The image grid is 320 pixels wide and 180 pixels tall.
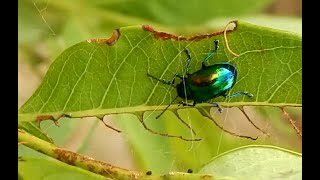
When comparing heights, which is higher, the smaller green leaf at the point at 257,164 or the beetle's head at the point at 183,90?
the beetle's head at the point at 183,90

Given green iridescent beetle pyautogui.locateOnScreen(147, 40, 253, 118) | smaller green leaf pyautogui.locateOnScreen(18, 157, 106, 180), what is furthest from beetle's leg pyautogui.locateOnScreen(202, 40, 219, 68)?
smaller green leaf pyautogui.locateOnScreen(18, 157, 106, 180)

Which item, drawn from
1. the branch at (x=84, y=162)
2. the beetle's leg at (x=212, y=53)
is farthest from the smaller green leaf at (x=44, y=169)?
the beetle's leg at (x=212, y=53)

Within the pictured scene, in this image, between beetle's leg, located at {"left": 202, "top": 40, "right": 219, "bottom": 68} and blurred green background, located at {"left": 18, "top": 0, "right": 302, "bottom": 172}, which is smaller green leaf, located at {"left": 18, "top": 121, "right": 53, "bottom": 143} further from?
beetle's leg, located at {"left": 202, "top": 40, "right": 219, "bottom": 68}

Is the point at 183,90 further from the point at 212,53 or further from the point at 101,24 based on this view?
the point at 101,24

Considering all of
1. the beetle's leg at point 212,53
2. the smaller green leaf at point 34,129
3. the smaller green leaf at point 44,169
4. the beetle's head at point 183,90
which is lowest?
the smaller green leaf at point 44,169

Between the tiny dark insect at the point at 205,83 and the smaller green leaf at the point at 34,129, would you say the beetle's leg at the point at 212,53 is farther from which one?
the smaller green leaf at the point at 34,129

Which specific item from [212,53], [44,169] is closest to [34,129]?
[44,169]
